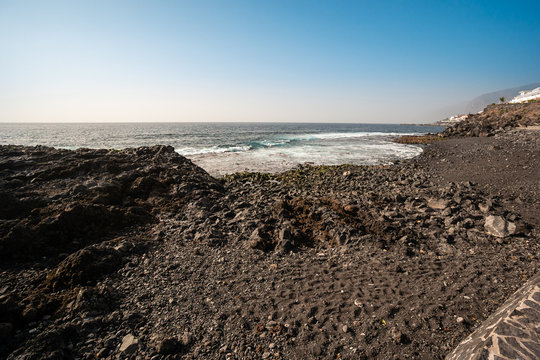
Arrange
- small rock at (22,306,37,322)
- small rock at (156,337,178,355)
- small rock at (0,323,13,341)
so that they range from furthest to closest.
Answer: small rock at (22,306,37,322), small rock at (0,323,13,341), small rock at (156,337,178,355)

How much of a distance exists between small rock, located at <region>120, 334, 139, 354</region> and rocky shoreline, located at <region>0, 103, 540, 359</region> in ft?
0.07

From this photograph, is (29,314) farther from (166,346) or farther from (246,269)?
(246,269)

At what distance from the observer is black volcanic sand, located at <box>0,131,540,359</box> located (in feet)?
14.7

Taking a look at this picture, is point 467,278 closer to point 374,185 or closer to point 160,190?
point 374,185

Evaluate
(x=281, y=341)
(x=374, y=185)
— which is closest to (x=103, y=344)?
(x=281, y=341)

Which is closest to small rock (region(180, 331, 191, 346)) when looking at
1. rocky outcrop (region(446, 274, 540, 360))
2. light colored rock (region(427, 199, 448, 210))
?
rocky outcrop (region(446, 274, 540, 360))

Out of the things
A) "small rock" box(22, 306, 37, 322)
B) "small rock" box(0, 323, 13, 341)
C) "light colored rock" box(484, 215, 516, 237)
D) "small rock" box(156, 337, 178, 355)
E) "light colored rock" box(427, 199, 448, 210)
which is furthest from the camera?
"light colored rock" box(427, 199, 448, 210)

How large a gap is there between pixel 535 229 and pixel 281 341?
1010 centimetres

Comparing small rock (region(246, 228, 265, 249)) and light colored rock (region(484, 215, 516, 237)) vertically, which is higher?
light colored rock (region(484, 215, 516, 237))

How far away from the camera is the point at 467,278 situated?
230 inches

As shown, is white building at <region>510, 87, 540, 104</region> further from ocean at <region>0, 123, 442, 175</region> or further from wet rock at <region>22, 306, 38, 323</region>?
wet rock at <region>22, 306, 38, 323</region>

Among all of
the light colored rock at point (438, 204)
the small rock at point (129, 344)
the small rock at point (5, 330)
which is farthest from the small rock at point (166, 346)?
the light colored rock at point (438, 204)

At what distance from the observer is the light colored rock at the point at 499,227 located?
777 centimetres

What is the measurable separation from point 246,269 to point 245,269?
0.10 ft
